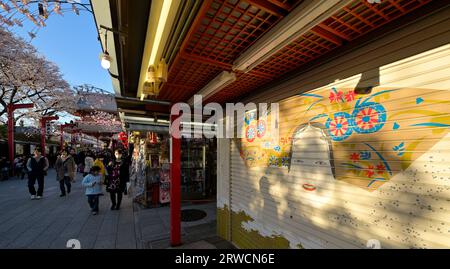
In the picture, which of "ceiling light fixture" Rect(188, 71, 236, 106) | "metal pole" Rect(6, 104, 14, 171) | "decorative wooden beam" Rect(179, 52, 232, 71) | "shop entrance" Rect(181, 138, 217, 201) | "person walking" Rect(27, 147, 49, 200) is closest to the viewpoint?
"decorative wooden beam" Rect(179, 52, 232, 71)

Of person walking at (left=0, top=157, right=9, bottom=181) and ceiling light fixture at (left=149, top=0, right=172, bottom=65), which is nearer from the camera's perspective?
ceiling light fixture at (left=149, top=0, right=172, bottom=65)

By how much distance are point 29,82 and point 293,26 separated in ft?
72.2

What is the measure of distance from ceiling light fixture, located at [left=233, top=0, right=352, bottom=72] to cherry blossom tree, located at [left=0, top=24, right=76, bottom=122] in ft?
51.6

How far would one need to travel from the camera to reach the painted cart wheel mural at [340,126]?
2.35 meters

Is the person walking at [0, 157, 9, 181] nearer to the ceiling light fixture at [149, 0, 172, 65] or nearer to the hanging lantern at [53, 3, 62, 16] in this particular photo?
the hanging lantern at [53, 3, 62, 16]

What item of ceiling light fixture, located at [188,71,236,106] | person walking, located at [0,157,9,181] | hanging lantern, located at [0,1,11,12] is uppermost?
hanging lantern, located at [0,1,11,12]

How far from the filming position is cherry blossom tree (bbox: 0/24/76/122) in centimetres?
1408

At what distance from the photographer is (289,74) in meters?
3.24

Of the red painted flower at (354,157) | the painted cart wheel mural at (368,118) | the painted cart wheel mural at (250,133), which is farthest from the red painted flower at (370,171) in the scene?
the painted cart wheel mural at (250,133)

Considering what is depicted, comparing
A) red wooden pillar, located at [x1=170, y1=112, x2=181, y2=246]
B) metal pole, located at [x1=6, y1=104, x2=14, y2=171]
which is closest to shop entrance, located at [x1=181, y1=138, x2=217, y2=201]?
red wooden pillar, located at [x1=170, y1=112, x2=181, y2=246]

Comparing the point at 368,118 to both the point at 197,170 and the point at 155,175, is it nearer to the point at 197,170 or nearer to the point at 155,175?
the point at 155,175

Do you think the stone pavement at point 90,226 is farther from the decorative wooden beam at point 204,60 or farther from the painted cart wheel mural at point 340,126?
the decorative wooden beam at point 204,60

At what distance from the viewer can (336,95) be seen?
2510mm
